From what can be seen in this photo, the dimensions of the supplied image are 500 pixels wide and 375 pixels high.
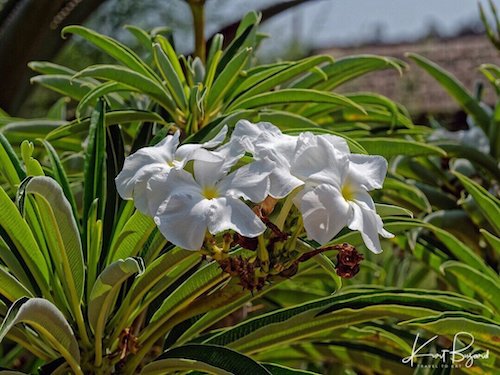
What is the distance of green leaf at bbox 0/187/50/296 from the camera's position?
3.05 feet

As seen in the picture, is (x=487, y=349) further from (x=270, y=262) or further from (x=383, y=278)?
(x=383, y=278)

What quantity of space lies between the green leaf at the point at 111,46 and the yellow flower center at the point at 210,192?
1.74 feet

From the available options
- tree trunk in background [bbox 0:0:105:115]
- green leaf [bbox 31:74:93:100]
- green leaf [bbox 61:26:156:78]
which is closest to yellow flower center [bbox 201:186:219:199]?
green leaf [bbox 61:26:156:78]

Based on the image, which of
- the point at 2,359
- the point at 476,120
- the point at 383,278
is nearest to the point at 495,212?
the point at 476,120

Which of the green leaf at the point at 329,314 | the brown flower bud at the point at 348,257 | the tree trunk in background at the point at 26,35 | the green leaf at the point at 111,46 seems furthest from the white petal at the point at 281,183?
the tree trunk in background at the point at 26,35

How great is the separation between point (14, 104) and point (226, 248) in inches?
46.2

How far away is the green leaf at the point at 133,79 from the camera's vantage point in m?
1.17

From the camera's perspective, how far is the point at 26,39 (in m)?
1.76

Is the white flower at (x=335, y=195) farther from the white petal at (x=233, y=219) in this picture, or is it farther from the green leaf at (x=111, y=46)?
the green leaf at (x=111, y=46)

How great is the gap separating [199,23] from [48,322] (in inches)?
28.1

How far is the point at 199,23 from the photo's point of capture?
1.46 m

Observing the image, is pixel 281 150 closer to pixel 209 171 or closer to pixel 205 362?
pixel 209 171

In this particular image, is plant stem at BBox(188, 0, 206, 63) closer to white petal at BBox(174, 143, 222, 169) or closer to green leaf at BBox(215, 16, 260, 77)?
green leaf at BBox(215, 16, 260, 77)

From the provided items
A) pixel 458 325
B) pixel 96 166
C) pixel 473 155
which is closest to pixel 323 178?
pixel 458 325
